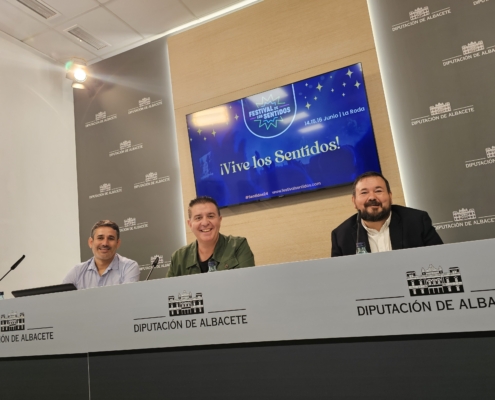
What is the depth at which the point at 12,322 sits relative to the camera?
1.27 metres

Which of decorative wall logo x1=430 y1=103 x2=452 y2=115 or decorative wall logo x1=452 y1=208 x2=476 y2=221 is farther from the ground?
decorative wall logo x1=430 y1=103 x2=452 y2=115

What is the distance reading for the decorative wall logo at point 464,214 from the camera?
2330mm

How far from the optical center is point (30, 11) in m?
3.06

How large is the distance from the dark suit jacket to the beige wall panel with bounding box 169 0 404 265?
0.61m

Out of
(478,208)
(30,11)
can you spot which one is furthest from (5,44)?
(478,208)

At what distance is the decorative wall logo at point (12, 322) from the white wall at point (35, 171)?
194 cm

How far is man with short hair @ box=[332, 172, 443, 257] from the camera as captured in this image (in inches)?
74.3

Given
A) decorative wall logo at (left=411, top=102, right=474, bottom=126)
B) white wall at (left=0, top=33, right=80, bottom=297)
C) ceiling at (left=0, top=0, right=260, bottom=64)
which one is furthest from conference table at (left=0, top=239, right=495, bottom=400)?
ceiling at (left=0, top=0, right=260, bottom=64)

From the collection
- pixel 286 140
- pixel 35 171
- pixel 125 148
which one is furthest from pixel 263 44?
pixel 35 171

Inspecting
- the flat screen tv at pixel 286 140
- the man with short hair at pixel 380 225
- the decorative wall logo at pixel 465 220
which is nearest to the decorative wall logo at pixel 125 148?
the flat screen tv at pixel 286 140

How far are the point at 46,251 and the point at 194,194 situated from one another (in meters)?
1.35

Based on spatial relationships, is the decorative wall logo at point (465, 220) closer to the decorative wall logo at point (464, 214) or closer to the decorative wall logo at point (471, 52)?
the decorative wall logo at point (464, 214)

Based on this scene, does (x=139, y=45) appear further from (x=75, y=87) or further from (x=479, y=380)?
(x=479, y=380)

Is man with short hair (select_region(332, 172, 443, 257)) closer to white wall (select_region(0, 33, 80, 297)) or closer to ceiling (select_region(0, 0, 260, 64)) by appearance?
ceiling (select_region(0, 0, 260, 64))
